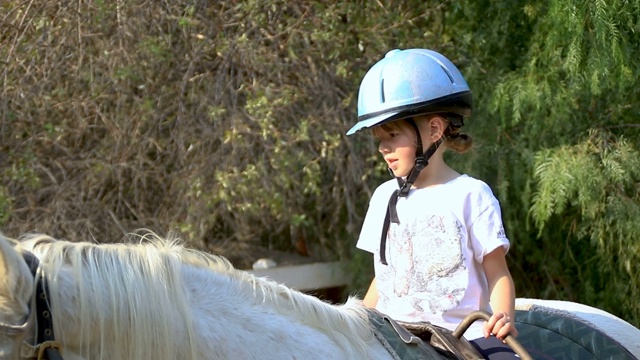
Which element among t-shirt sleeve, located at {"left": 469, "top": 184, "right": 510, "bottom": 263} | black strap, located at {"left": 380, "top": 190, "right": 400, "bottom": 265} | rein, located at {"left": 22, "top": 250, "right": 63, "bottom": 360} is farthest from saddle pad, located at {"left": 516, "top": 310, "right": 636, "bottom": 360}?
rein, located at {"left": 22, "top": 250, "right": 63, "bottom": 360}

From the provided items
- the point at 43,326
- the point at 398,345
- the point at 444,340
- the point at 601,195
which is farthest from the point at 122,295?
the point at 601,195

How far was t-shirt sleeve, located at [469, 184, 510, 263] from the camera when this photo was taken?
2.29m

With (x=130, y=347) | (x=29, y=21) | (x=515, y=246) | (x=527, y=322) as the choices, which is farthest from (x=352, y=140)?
(x=130, y=347)

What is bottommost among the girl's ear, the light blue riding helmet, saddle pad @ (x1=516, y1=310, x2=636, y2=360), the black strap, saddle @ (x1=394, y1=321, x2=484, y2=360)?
saddle pad @ (x1=516, y1=310, x2=636, y2=360)

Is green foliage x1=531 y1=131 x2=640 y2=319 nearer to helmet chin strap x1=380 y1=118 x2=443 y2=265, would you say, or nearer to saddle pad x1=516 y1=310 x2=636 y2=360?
saddle pad x1=516 y1=310 x2=636 y2=360

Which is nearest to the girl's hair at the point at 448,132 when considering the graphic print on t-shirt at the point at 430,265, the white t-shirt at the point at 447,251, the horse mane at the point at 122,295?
the white t-shirt at the point at 447,251

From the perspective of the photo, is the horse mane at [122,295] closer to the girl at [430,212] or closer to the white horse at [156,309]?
the white horse at [156,309]

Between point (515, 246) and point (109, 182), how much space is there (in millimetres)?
2608

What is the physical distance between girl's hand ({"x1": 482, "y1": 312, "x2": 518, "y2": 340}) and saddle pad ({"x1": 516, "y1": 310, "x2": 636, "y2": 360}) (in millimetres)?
309

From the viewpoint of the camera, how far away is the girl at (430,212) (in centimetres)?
231

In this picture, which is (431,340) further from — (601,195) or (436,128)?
(601,195)

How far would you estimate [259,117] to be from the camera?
5.08 metres

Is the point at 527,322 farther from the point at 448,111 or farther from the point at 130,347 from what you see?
the point at 130,347

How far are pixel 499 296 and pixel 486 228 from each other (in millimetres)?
176
